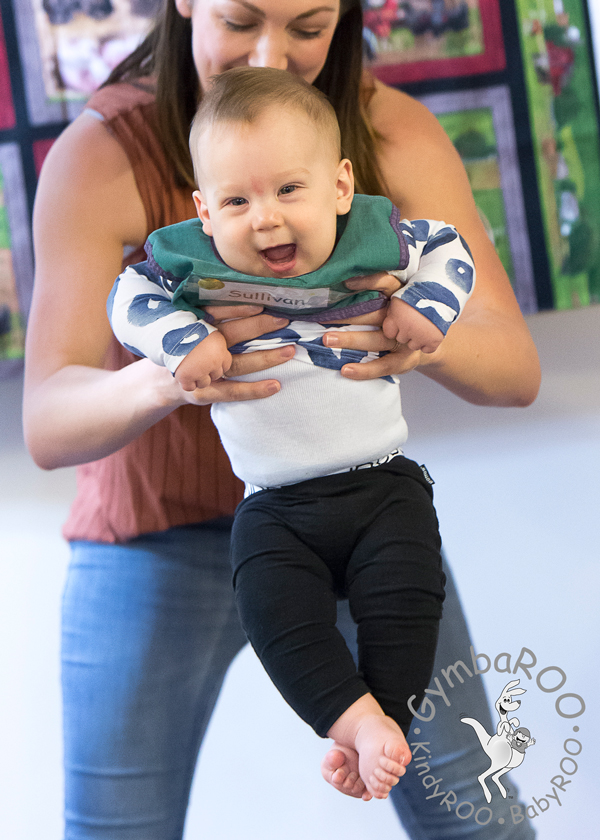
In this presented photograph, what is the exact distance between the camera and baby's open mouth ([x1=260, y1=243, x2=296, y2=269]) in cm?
66

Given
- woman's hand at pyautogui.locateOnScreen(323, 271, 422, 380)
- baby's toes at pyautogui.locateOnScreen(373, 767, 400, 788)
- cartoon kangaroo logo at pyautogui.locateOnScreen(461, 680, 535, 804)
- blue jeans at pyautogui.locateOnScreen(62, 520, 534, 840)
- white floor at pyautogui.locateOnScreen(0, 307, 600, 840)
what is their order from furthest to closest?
white floor at pyautogui.locateOnScreen(0, 307, 600, 840) → blue jeans at pyautogui.locateOnScreen(62, 520, 534, 840) → cartoon kangaroo logo at pyautogui.locateOnScreen(461, 680, 535, 804) → woman's hand at pyautogui.locateOnScreen(323, 271, 422, 380) → baby's toes at pyautogui.locateOnScreen(373, 767, 400, 788)

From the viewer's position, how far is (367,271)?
2.22 ft

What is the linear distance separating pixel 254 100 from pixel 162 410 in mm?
324

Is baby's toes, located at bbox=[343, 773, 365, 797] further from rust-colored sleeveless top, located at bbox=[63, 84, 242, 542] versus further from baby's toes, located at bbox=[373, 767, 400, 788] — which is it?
rust-colored sleeveless top, located at bbox=[63, 84, 242, 542]

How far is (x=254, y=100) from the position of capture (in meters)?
0.63

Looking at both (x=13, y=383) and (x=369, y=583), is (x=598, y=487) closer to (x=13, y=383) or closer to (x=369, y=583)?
(x=369, y=583)

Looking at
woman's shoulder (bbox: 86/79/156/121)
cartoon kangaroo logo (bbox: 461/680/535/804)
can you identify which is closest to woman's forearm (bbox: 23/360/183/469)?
woman's shoulder (bbox: 86/79/156/121)

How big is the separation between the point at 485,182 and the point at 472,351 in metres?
0.61

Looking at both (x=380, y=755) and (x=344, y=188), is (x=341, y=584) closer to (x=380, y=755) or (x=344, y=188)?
(x=380, y=755)

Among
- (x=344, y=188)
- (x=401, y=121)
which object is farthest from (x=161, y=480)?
(x=401, y=121)

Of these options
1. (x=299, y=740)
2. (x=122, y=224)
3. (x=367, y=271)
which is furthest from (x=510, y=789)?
(x=122, y=224)

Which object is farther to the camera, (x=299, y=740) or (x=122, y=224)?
(x=299, y=740)

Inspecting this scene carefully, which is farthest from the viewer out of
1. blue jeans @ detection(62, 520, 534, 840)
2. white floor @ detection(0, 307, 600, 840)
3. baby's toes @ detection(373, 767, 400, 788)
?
white floor @ detection(0, 307, 600, 840)

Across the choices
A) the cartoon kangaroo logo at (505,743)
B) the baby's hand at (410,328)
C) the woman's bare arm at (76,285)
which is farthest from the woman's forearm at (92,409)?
the cartoon kangaroo logo at (505,743)
